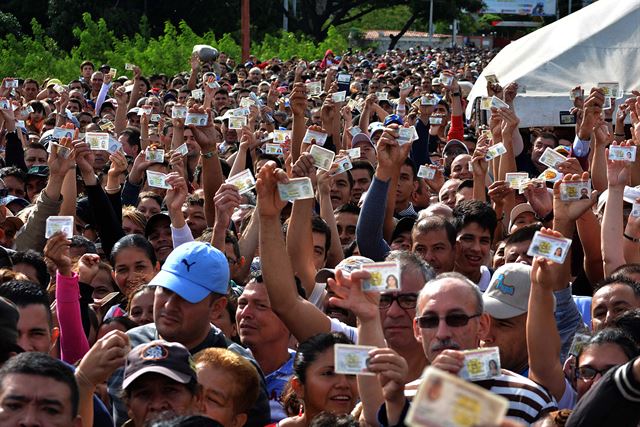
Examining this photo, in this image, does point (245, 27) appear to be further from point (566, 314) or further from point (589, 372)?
point (589, 372)

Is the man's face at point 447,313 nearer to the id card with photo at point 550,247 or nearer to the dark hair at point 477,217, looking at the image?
the id card with photo at point 550,247

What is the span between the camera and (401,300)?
5.82 metres

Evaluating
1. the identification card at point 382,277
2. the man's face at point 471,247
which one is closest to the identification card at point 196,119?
the man's face at point 471,247

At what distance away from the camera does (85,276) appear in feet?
24.0

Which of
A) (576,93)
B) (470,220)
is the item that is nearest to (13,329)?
(470,220)

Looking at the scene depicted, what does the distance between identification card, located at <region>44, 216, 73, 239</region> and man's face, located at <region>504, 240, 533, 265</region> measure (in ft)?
8.26

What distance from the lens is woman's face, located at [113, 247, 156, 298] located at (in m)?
7.43

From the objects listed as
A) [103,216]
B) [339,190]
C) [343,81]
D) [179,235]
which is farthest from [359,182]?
[343,81]

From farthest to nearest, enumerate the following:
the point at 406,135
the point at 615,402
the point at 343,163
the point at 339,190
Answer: the point at 339,190 → the point at 406,135 → the point at 343,163 → the point at 615,402

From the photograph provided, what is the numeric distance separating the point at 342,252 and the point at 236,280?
906 millimetres

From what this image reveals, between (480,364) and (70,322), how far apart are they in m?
2.50

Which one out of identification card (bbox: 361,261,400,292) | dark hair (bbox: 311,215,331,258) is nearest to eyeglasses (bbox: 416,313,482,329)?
identification card (bbox: 361,261,400,292)

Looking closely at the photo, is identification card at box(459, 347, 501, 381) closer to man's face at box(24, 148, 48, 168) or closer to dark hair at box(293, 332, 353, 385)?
dark hair at box(293, 332, 353, 385)

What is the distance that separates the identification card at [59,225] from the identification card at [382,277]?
3085 mm
